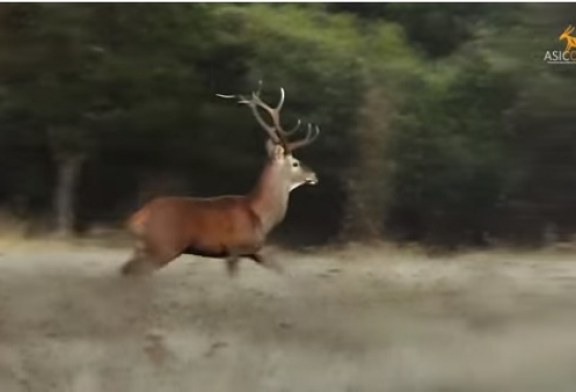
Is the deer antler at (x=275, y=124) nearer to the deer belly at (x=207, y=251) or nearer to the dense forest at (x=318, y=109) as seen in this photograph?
the dense forest at (x=318, y=109)

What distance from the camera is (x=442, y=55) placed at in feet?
15.0

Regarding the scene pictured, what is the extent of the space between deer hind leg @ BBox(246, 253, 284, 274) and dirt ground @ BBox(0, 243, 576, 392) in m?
0.03

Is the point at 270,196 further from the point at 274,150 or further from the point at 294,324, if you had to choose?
the point at 294,324

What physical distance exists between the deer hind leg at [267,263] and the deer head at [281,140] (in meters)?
0.32

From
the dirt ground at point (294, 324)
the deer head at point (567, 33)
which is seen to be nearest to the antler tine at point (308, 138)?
the dirt ground at point (294, 324)

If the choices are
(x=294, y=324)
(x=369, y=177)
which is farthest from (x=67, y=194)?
(x=369, y=177)

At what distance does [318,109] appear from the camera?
457 cm

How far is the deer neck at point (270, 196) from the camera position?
14.8 feet

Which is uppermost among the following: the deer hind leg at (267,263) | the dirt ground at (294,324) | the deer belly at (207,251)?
the deer belly at (207,251)

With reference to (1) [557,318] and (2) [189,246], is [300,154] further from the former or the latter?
(1) [557,318]

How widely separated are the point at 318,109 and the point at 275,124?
0.19 m

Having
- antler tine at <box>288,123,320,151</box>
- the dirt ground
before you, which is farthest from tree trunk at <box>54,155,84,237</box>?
antler tine at <box>288,123,320,151</box>

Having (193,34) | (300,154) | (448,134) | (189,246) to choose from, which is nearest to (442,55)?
(448,134)

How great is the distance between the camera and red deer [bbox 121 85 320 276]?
14.8ft
